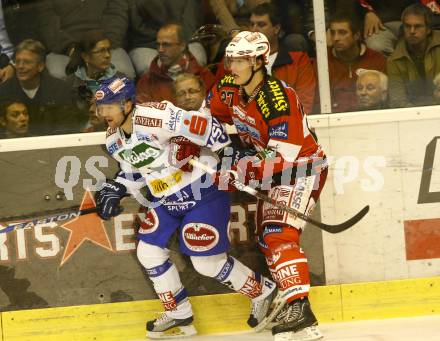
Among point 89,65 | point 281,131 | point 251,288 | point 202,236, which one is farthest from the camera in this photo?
point 89,65

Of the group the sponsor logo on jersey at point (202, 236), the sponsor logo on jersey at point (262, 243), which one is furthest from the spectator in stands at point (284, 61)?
the sponsor logo on jersey at point (202, 236)

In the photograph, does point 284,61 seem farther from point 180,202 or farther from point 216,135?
point 180,202

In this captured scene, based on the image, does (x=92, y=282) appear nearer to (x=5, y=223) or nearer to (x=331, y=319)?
(x=5, y=223)

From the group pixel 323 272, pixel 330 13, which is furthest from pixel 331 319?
pixel 330 13

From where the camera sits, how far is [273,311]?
5.36 meters

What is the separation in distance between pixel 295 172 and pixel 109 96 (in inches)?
37.5

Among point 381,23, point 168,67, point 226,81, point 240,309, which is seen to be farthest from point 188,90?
point 240,309

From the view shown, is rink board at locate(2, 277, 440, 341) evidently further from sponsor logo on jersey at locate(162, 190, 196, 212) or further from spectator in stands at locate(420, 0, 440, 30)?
spectator in stands at locate(420, 0, 440, 30)

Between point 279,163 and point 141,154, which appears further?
point 141,154

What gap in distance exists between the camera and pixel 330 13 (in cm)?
548

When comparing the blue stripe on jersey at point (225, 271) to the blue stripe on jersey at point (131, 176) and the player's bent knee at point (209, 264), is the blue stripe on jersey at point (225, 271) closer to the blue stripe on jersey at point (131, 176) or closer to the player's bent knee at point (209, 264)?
the player's bent knee at point (209, 264)

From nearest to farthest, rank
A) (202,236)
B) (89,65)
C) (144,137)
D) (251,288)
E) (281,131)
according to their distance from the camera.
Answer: (281,131), (144,137), (202,236), (251,288), (89,65)

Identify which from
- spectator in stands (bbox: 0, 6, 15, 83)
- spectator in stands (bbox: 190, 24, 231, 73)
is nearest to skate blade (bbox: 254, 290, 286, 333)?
spectator in stands (bbox: 190, 24, 231, 73)

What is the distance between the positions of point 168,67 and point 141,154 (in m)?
0.55
